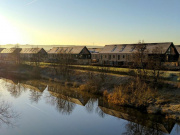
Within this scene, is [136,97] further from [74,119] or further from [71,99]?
[71,99]

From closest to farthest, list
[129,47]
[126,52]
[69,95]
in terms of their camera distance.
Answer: [69,95] → [126,52] → [129,47]

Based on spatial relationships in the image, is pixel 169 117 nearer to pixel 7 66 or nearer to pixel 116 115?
pixel 116 115

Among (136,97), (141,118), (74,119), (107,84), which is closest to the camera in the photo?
(141,118)

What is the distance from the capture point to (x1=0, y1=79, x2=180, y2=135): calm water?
16312 millimetres

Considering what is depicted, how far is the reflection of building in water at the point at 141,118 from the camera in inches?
672

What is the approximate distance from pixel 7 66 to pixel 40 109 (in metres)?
43.4

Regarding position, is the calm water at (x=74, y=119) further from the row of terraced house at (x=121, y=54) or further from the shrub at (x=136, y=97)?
the row of terraced house at (x=121, y=54)

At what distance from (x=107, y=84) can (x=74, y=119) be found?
12059mm

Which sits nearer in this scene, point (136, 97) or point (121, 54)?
point (136, 97)

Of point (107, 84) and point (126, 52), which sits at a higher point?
point (126, 52)

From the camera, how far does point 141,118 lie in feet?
61.6

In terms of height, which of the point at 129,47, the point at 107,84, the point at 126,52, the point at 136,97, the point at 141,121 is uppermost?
the point at 129,47

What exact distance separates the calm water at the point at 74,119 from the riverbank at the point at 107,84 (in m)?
1.47

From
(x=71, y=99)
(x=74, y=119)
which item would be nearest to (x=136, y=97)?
(x=74, y=119)
